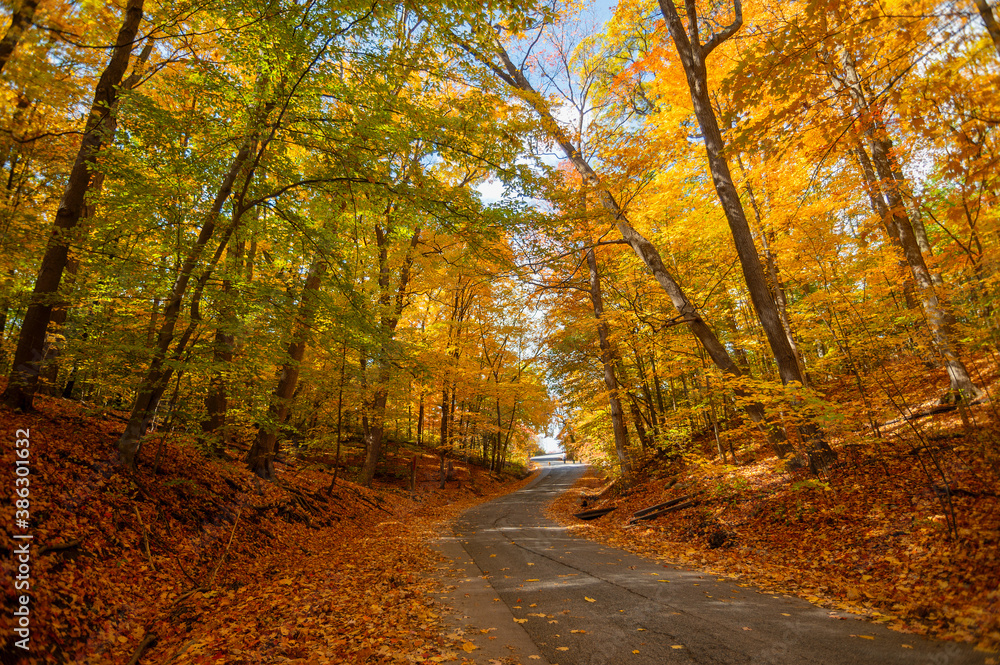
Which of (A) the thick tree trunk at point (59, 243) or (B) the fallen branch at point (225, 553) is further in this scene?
(A) the thick tree trunk at point (59, 243)

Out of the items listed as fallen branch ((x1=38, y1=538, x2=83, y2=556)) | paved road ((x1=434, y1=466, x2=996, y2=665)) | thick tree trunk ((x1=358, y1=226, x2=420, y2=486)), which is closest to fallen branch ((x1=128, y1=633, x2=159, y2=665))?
fallen branch ((x1=38, y1=538, x2=83, y2=556))

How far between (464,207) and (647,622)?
20.1 ft

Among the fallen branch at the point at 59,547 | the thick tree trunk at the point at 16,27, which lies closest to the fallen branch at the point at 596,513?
the fallen branch at the point at 59,547

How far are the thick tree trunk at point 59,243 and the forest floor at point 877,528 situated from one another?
1021 cm

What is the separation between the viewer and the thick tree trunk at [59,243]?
5918 millimetres

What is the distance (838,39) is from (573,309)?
431 inches

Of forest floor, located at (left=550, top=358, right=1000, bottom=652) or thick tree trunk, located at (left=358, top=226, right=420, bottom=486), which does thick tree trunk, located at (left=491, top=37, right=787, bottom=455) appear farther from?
thick tree trunk, located at (left=358, top=226, right=420, bottom=486)

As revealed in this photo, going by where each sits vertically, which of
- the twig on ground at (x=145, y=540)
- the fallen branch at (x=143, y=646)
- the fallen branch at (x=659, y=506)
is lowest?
the fallen branch at (x=143, y=646)

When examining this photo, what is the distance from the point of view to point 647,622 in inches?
150

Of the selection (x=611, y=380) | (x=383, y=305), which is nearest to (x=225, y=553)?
(x=383, y=305)

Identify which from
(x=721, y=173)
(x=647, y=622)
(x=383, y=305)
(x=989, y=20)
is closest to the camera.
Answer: (x=989, y=20)

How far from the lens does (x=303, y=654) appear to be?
11.5 feet

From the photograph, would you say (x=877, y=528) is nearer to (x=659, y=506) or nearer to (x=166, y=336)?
(x=659, y=506)

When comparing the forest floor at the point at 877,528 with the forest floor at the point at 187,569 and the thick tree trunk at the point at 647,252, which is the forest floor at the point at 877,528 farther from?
the forest floor at the point at 187,569
